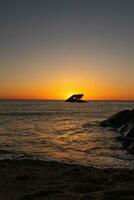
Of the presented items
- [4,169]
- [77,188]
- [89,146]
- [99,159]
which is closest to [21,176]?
[4,169]

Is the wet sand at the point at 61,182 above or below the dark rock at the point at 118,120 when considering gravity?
below

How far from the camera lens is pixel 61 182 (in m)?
10.1

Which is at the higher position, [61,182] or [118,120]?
[118,120]

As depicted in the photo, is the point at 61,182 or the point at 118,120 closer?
the point at 61,182

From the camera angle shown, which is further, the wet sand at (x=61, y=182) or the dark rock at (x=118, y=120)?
the dark rock at (x=118, y=120)

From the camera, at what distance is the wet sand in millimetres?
8539

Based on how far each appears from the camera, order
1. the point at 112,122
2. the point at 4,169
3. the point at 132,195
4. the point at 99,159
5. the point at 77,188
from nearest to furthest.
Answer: the point at 132,195 → the point at 77,188 → the point at 4,169 → the point at 99,159 → the point at 112,122

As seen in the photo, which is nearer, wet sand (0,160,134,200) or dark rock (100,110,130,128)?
wet sand (0,160,134,200)

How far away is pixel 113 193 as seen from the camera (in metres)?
8.68

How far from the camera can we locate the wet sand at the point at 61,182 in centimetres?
854

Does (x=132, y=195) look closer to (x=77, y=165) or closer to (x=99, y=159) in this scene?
(x=77, y=165)

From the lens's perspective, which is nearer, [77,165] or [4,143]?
[77,165]

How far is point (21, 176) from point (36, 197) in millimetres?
2511

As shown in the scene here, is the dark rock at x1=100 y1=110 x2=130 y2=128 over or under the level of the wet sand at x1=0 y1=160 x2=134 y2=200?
over
